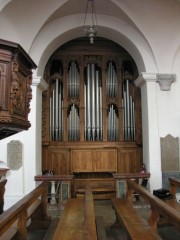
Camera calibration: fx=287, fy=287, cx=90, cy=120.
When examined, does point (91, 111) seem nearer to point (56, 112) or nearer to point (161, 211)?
point (56, 112)

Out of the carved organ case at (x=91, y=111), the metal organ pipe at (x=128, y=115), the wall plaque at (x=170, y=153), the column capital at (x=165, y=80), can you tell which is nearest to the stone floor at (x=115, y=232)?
the wall plaque at (x=170, y=153)

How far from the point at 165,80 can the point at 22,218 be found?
4.72 meters

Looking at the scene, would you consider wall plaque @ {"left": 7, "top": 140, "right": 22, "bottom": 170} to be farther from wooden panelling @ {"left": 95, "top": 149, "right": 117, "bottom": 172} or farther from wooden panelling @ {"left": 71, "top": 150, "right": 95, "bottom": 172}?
wooden panelling @ {"left": 95, "top": 149, "right": 117, "bottom": 172}

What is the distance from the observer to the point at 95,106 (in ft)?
25.8

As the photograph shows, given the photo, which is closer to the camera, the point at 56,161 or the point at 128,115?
the point at 56,161

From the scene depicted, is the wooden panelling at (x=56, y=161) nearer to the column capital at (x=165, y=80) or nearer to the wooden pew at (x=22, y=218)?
the wooden pew at (x=22, y=218)

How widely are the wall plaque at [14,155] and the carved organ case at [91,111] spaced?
1202mm

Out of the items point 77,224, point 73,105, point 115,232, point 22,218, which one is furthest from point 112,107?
point 22,218

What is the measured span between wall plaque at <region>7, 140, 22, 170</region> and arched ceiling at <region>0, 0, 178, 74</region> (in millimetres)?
1865

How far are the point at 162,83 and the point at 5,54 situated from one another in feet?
14.9

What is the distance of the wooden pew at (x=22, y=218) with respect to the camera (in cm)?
284

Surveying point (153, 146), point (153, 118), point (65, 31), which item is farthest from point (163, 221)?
point (65, 31)

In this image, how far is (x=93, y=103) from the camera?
7871 mm

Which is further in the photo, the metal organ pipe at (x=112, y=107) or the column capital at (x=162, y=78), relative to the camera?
the metal organ pipe at (x=112, y=107)
